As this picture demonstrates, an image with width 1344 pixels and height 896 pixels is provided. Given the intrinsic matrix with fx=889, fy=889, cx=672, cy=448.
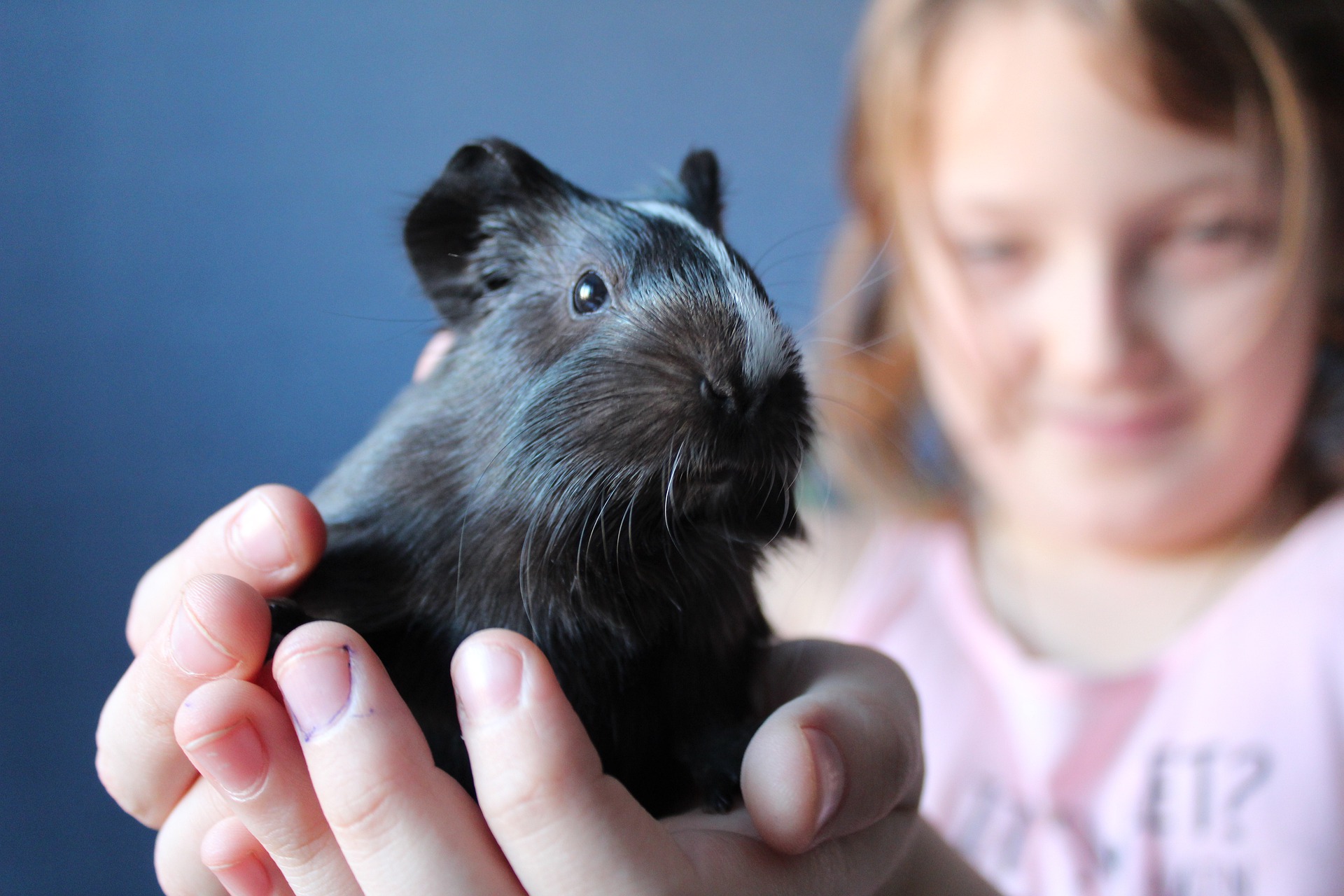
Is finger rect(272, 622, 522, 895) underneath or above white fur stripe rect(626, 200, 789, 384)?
underneath

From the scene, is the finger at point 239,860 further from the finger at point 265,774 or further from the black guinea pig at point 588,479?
the black guinea pig at point 588,479

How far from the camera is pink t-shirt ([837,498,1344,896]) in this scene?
1.86 metres

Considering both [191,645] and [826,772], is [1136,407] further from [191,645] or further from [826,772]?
[191,645]

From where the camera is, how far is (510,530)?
3.02ft

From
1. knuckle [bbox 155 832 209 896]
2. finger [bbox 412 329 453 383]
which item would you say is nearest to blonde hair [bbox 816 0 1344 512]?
finger [bbox 412 329 453 383]

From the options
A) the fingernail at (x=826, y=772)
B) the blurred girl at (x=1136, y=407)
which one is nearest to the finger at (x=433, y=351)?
the fingernail at (x=826, y=772)

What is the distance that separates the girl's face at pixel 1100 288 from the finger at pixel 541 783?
155cm

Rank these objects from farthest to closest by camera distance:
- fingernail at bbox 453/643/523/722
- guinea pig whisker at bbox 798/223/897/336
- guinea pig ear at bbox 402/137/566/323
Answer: guinea pig whisker at bbox 798/223/897/336 → guinea pig ear at bbox 402/137/566/323 → fingernail at bbox 453/643/523/722

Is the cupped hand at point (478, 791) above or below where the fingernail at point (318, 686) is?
below

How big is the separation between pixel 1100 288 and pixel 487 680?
163 centimetres

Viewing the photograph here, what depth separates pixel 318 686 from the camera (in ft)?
2.68

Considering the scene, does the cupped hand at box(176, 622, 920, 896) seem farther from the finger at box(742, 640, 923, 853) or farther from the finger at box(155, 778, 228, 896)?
the finger at box(155, 778, 228, 896)

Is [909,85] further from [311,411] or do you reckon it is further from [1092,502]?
[311,411]

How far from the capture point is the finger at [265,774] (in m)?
0.85
